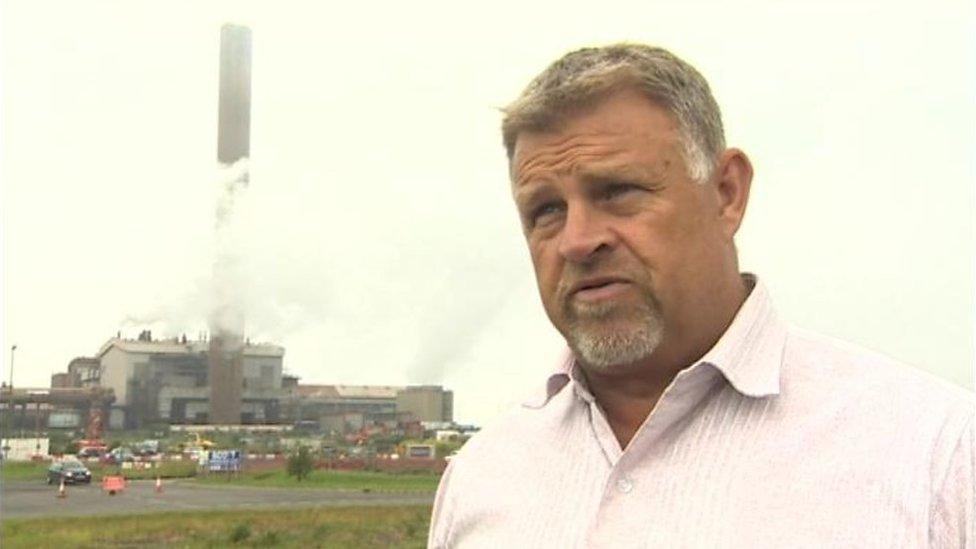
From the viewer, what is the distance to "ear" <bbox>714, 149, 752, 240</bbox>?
0.91 meters

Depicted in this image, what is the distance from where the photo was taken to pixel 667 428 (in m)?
0.87

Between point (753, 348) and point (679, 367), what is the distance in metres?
0.07

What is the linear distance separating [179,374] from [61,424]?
3377 mm

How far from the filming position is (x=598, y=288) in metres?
0.88

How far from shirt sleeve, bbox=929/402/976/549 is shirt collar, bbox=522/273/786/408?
15 centimetres

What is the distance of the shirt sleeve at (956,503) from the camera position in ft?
2.41

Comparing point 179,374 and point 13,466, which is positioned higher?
point 179,374

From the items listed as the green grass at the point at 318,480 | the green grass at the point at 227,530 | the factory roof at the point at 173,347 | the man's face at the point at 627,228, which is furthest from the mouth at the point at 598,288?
the factory roof at the point at 173,347

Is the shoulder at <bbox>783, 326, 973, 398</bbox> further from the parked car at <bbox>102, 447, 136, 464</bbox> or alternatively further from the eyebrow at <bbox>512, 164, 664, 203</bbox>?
the parked car at <bbox>102, 447, 136, 464</bbox>

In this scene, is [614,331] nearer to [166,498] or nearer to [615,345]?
[615,345]

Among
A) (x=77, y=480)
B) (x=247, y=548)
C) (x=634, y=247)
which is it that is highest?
(x=634, y=247)

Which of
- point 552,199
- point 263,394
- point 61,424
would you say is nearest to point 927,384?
point 552,199

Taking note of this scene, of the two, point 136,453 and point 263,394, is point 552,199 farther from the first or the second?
point 263,394

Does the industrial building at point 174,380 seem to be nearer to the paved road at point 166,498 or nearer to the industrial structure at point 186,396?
the industrial structure at point 186,396
